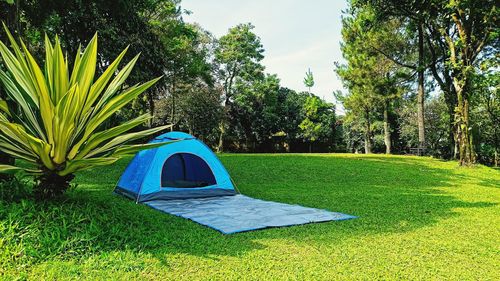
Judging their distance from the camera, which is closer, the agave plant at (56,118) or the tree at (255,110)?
the agave plant at (56,118)

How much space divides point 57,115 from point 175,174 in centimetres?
357

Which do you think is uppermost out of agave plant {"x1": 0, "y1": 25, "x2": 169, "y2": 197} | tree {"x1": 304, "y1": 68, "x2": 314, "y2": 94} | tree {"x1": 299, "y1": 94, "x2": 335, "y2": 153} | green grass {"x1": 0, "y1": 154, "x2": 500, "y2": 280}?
tree {"x1": 304, "y1": 68, "x2": 314, "y2": 94}

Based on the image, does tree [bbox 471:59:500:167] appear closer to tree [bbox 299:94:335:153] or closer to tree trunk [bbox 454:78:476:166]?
tree trunk [bbox 454:78:476:166]

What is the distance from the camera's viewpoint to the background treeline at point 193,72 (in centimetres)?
924

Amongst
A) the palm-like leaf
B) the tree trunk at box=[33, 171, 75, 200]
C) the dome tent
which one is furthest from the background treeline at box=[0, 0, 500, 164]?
the tree trunk at box=[33, 171, 75, 200]

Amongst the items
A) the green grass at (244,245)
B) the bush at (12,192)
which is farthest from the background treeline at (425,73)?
the bush at (12,192)

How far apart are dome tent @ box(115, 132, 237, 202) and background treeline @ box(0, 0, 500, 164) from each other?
3.13 m

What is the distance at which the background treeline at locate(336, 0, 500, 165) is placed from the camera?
40.0 ft

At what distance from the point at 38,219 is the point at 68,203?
49 cm

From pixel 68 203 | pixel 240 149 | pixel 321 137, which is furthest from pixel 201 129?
pixel 68 203

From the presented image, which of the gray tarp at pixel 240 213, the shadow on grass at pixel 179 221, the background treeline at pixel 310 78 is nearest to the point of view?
the shadow on grass at pixel 179 221

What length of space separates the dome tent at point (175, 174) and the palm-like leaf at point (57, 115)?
221 cm

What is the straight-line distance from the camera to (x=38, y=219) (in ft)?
11.1

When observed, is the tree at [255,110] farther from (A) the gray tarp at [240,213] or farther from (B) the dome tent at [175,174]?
(A) the gray tarp at [240,213]
